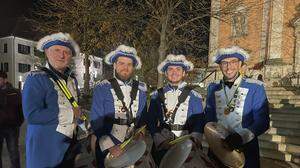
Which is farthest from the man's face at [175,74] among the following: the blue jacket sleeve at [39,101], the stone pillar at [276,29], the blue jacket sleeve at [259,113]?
the stone pillar at [276,29]

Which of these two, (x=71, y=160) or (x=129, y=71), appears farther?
(x=129, y=71)

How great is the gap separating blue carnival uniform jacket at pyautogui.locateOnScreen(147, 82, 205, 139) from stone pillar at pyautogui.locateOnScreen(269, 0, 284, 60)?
16415 millimetres

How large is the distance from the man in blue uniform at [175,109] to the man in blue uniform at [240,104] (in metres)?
0.23

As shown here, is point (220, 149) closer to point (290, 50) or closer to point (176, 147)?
point (176, 147)

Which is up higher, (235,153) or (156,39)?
(156,39)

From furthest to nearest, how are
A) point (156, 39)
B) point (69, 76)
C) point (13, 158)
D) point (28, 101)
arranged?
point (156, 39)
point (13, 158)
point (69, 76)
point (28, 101)

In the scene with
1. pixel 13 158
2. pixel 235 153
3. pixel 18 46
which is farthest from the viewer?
pixel 18 46

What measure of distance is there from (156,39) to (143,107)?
13944 millimetres

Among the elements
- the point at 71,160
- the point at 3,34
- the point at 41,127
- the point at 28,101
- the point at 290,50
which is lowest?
the point at 71,160

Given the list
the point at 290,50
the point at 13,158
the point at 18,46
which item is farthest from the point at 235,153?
the point at 18,46

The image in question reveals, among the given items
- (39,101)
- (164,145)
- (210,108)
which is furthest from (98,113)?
(210,108)

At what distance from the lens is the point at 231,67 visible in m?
3.95

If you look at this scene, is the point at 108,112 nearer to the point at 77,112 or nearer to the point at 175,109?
the point at 77,112

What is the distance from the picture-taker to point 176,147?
3.44 metres
